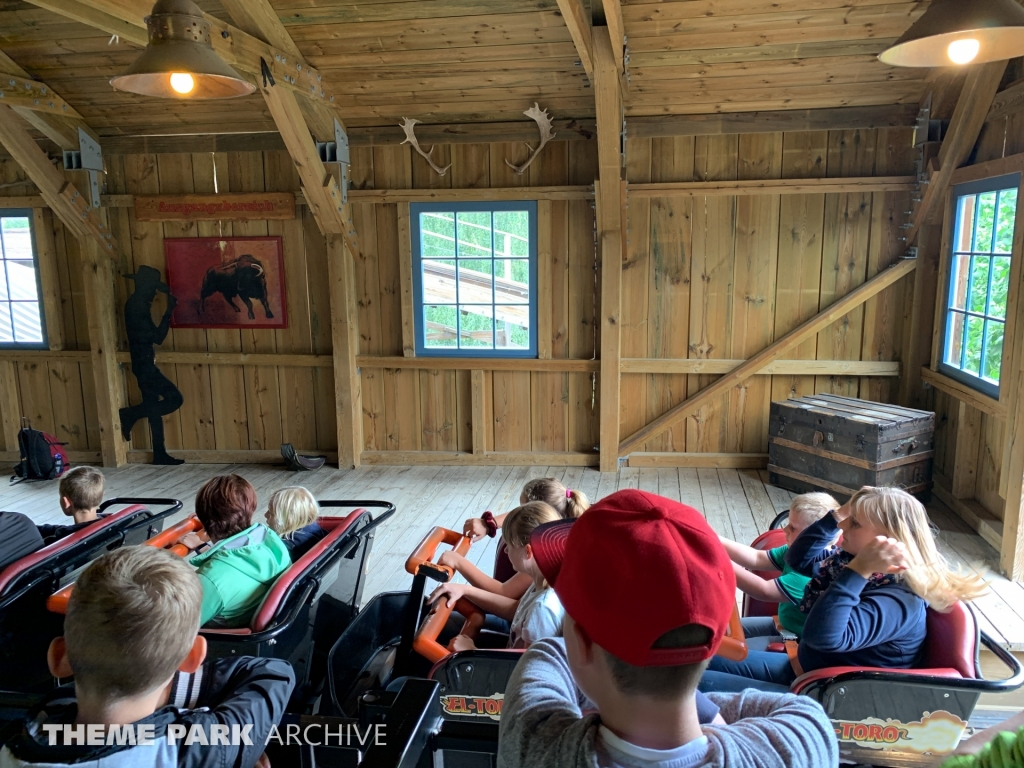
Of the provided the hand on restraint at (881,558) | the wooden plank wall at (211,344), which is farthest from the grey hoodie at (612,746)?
the wooden plank wall at (211,344)

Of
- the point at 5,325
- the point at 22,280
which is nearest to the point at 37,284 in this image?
the point at 22,280

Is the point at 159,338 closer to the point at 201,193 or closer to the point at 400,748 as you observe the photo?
the point at 201,193

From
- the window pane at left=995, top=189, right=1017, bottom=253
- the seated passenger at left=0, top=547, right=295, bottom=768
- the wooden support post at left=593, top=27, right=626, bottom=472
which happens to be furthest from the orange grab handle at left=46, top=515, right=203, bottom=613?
the window pane at left=995, top=189, right=1017, bottom=253

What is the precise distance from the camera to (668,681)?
0.91m

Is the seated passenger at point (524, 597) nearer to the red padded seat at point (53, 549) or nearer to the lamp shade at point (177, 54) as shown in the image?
the red padded seat at point (53, 549)

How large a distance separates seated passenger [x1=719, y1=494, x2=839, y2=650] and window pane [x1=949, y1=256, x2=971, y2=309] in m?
3.23

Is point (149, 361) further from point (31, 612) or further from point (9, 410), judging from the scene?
point (31, 612)

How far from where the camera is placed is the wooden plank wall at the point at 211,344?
617 centimetres

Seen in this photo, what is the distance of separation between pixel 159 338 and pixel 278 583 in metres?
4.89

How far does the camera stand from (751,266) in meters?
5.68

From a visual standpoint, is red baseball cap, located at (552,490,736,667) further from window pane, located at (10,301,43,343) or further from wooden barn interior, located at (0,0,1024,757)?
window pane, located at (10,301,43,343)

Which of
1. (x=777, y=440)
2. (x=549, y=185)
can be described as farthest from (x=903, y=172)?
(x=549, y=185)

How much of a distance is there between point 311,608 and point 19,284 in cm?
577

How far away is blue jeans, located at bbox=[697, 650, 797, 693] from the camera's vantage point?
6.77 ft
